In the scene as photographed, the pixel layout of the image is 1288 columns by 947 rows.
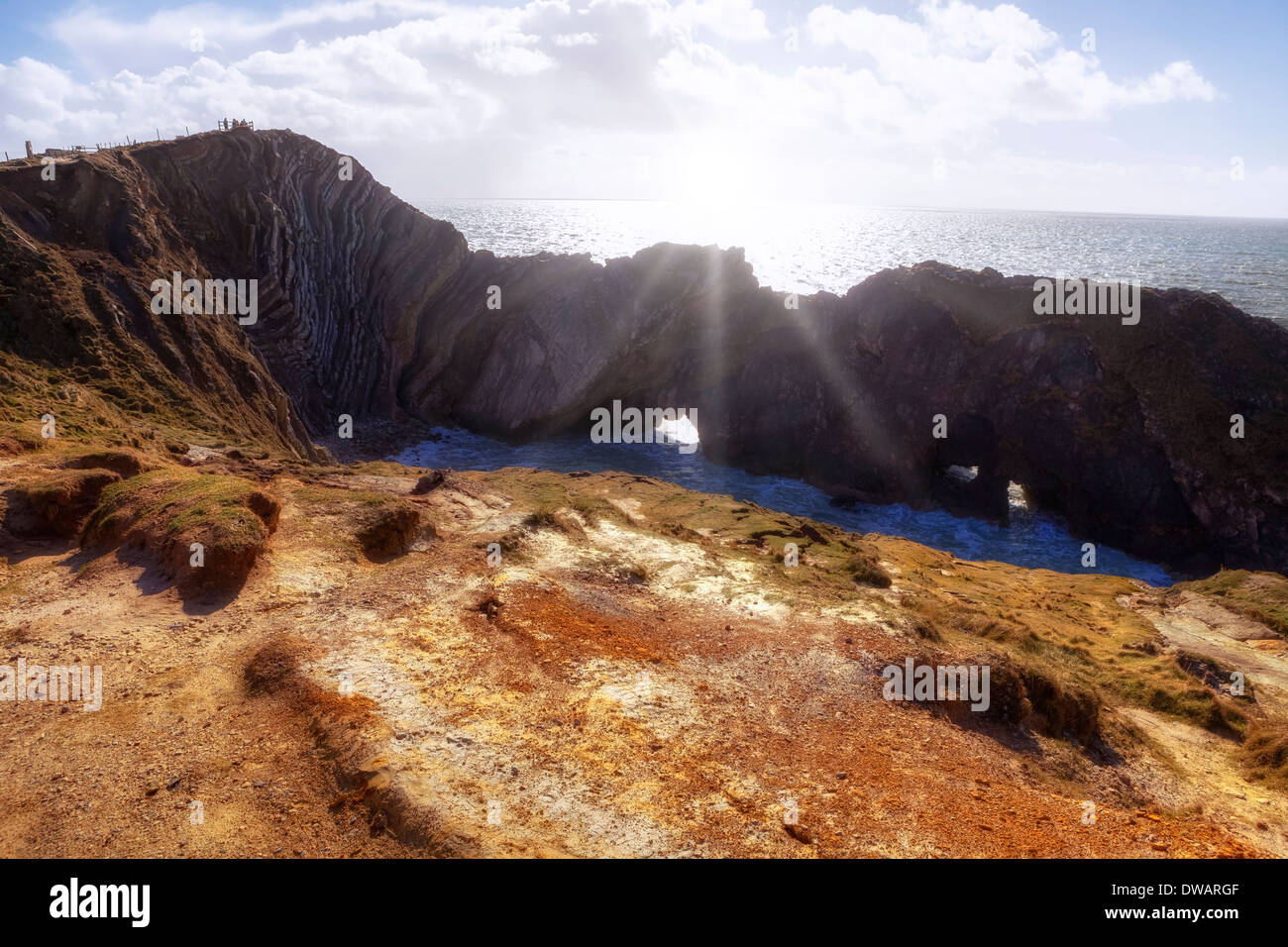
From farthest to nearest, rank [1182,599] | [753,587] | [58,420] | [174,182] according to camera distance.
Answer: [174,182] < [1182,599] < [58,420] < [753,587]

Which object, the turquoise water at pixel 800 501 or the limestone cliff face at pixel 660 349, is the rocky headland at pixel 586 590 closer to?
the limestone cliff face at pixel 660 349

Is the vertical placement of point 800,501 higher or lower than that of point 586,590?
lower

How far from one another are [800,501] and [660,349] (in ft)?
59.0

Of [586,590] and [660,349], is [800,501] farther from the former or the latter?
[586,590]

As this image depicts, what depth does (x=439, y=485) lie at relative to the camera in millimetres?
29547

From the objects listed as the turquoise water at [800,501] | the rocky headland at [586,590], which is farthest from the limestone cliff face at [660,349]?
the turquoise water at [800,501]

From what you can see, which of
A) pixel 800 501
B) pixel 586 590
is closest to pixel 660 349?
pixel 800 501

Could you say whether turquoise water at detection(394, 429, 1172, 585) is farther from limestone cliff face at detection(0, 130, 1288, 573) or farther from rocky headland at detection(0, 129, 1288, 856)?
rocky headland at detection(0, 129, 1288, 856)

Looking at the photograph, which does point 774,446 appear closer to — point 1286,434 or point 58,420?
point 1286,434

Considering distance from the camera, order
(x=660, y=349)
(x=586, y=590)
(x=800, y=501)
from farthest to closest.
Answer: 1. (x=660, y=349)
2. (x=800, y=501)
3. (x=586, y=590)

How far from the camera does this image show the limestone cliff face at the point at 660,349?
3809 centimetres

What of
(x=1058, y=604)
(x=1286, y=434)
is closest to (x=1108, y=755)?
(x=1058, y=604)

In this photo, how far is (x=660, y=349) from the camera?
6072 centimetres
